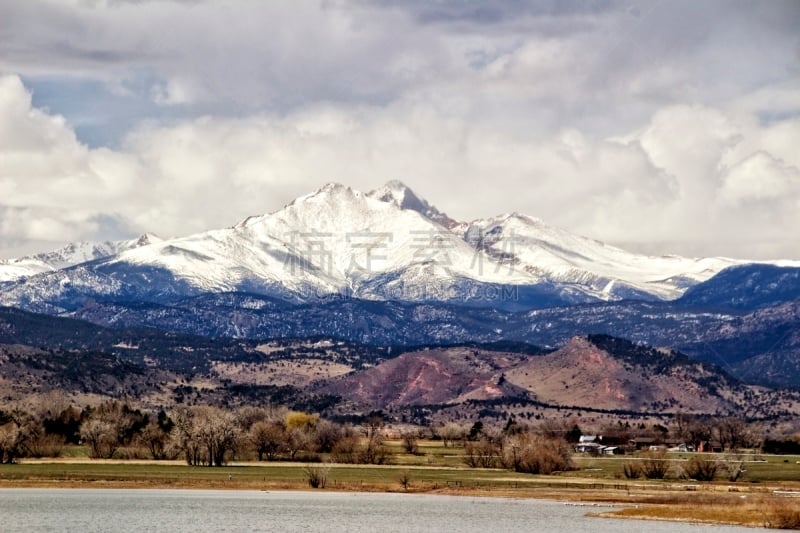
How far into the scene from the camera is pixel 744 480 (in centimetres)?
17612

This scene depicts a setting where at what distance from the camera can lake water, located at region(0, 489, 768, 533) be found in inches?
4532

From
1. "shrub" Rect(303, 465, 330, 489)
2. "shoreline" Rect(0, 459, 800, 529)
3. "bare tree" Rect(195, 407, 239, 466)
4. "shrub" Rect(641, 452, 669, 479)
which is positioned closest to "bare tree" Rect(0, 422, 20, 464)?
"shoreline" Rect(0, 459, 800, 529)

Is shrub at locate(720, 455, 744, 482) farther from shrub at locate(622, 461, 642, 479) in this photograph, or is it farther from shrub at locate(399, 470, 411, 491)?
shrub at locate(399, 470, 411, 491)

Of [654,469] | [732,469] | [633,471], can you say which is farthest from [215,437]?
[732,469]

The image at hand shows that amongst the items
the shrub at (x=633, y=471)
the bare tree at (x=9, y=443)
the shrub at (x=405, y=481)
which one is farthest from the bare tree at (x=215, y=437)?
the shrub at (x=633, y=471)

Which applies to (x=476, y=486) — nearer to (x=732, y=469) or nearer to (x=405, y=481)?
(x=405, y=481)

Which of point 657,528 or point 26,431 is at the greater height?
point 26,431

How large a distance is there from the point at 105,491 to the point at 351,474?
138 feet

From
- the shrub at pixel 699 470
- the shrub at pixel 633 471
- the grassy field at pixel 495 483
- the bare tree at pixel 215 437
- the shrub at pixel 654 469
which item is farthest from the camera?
the bare tree at pixel 215 437

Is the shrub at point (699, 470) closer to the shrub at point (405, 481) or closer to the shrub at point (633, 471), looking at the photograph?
the shrub at point (633, 471)

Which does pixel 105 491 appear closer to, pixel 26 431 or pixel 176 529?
pixel 176 529

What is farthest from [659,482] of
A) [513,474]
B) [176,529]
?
[176,529]

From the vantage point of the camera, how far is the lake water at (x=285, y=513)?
11512 centimetres

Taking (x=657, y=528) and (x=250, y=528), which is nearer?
(x=250, y=528)
